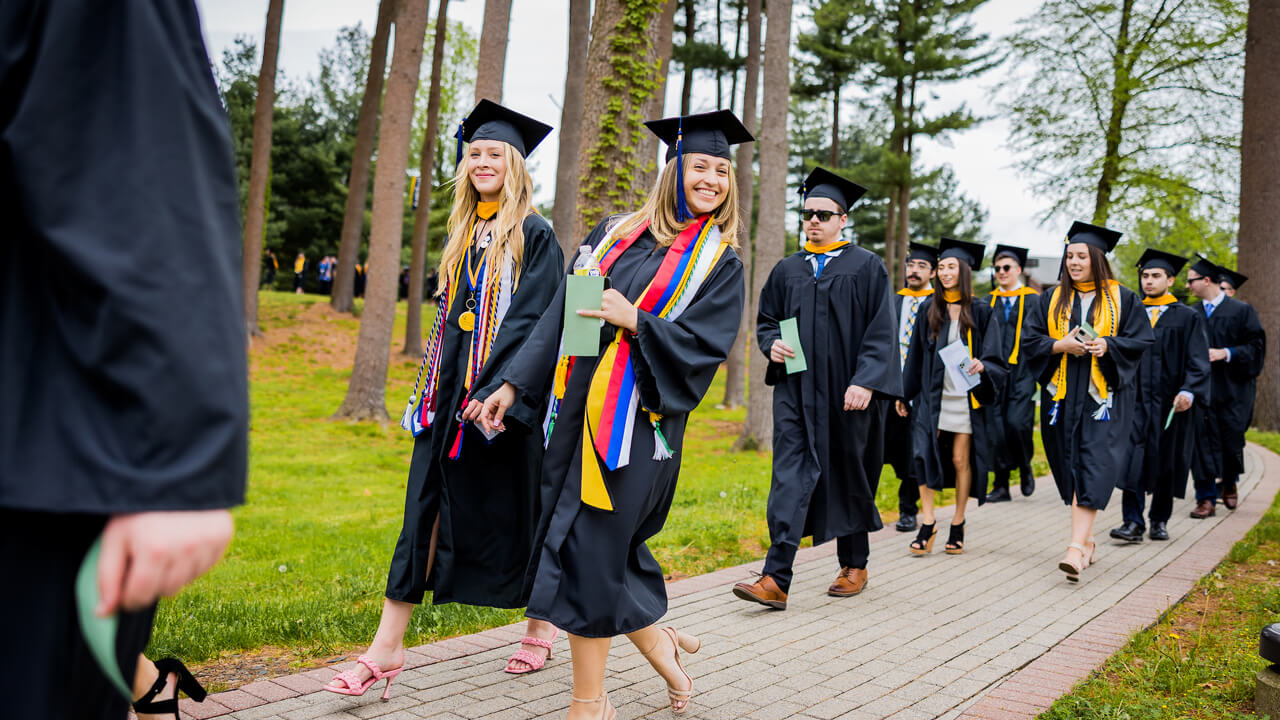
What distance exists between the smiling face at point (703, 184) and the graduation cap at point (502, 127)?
0.81 meters

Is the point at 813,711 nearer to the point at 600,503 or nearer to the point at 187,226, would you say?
the point at 600,503

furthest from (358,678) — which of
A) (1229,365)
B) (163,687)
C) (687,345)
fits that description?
(1229,365)

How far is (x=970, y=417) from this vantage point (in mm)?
7660

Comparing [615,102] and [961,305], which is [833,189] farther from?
[615,102]

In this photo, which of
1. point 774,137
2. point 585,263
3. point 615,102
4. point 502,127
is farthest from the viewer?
point 774,137

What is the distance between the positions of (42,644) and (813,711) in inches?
126

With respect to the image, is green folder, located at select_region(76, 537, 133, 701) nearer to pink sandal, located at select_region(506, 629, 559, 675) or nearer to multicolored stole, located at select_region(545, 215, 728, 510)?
multicolored stole, located at select_region(545, 215, 728, 510)

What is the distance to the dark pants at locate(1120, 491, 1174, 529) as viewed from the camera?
8383mm

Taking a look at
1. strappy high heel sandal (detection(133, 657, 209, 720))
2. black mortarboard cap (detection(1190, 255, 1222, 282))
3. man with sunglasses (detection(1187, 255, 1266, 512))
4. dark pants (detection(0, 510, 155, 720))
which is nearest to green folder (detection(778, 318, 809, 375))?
strappy high heel sandal (detection(133, 657, 209, 720))

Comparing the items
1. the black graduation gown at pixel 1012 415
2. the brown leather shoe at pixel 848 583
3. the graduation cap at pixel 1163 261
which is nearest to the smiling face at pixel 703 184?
the brown leather shoe at pixel 848 583

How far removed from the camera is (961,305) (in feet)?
26.0

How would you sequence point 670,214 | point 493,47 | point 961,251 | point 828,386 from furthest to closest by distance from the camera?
point 493,47 < point 961,251 < point 828,386 < point 670,214

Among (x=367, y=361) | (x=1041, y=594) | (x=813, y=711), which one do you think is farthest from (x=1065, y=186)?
(x=813, y=711)

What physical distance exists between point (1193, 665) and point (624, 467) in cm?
294
